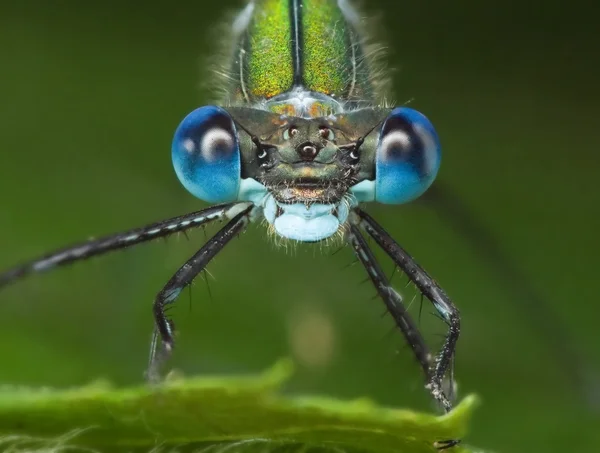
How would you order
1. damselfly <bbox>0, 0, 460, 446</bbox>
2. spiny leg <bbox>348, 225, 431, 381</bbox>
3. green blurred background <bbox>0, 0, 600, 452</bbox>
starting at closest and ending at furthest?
damselfly <bbox>0, 0, 460, 446</bbox> < spiny leg <bbox>348, 225, 431, 381</bbox> < green blurred background <bbox>0, 0, 600, 452</bbox>

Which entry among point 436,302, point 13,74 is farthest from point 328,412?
point 13,74

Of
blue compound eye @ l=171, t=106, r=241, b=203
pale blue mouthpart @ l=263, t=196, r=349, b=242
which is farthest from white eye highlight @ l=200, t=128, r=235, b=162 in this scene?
pale blue mouthpart @ l=263, t=196, r=349, b=242

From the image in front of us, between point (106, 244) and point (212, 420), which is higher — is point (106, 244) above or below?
above

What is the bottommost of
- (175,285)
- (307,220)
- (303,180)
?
(175,285)

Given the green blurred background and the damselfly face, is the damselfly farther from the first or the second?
the green blurred background

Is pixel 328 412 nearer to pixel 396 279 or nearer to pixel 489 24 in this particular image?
pixel 396 279

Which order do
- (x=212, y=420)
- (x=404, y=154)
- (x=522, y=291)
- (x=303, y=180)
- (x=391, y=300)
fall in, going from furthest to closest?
(x=522, y=291) → (x=391, y=300) → (x=404, y=154) → (x=303, y=180) → (x=212, y=420)

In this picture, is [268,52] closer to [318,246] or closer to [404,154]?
[318,246]

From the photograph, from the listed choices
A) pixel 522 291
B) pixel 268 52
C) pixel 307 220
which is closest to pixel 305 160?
pixel 307 220
